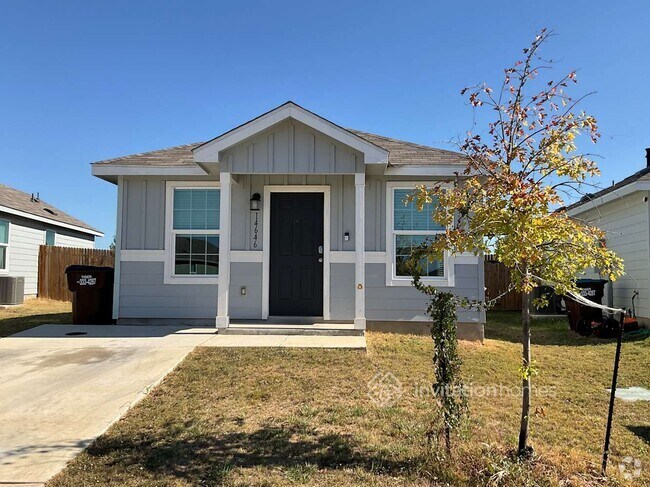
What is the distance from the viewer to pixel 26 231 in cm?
1502

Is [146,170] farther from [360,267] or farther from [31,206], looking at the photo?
[31,206]

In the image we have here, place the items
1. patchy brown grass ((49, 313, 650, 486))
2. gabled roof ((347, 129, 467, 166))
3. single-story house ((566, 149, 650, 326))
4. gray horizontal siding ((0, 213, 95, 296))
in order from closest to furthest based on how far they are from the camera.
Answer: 1. patchy brown grass ((49, 313, 650, 486))
2. gabled roof ((347, 129, 467, 166))
3. single-story house ((566, 149, 650, 326))
4. gray horizontal siding ((0, 213, 95, 296))

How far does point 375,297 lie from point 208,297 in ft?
10.0

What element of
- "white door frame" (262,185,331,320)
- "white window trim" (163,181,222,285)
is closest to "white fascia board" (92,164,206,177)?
"white window trim" (163,181,222,285)

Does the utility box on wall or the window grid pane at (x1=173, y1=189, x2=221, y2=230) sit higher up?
the window grid pane at (x1=173, y1=189, x2=221, y2=230)

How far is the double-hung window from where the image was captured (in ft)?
45.2

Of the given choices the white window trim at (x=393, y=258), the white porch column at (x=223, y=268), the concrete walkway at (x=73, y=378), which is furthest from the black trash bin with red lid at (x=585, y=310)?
the white porch column at (x=223, y=268)

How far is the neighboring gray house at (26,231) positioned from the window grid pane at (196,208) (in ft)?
28.1

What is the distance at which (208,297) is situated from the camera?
8.30 meters

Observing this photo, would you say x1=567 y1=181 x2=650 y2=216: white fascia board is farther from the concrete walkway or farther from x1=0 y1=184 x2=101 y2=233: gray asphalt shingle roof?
x1=0 y1=184 x2=101 y2=233: gray asphalt shingle roof

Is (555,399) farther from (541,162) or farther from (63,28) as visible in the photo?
(63,28)

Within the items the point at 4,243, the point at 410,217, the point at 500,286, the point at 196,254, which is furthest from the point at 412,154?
the point at 4,243

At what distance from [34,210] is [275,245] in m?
12.0

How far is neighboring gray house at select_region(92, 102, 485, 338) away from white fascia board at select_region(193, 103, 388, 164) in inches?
20.1
